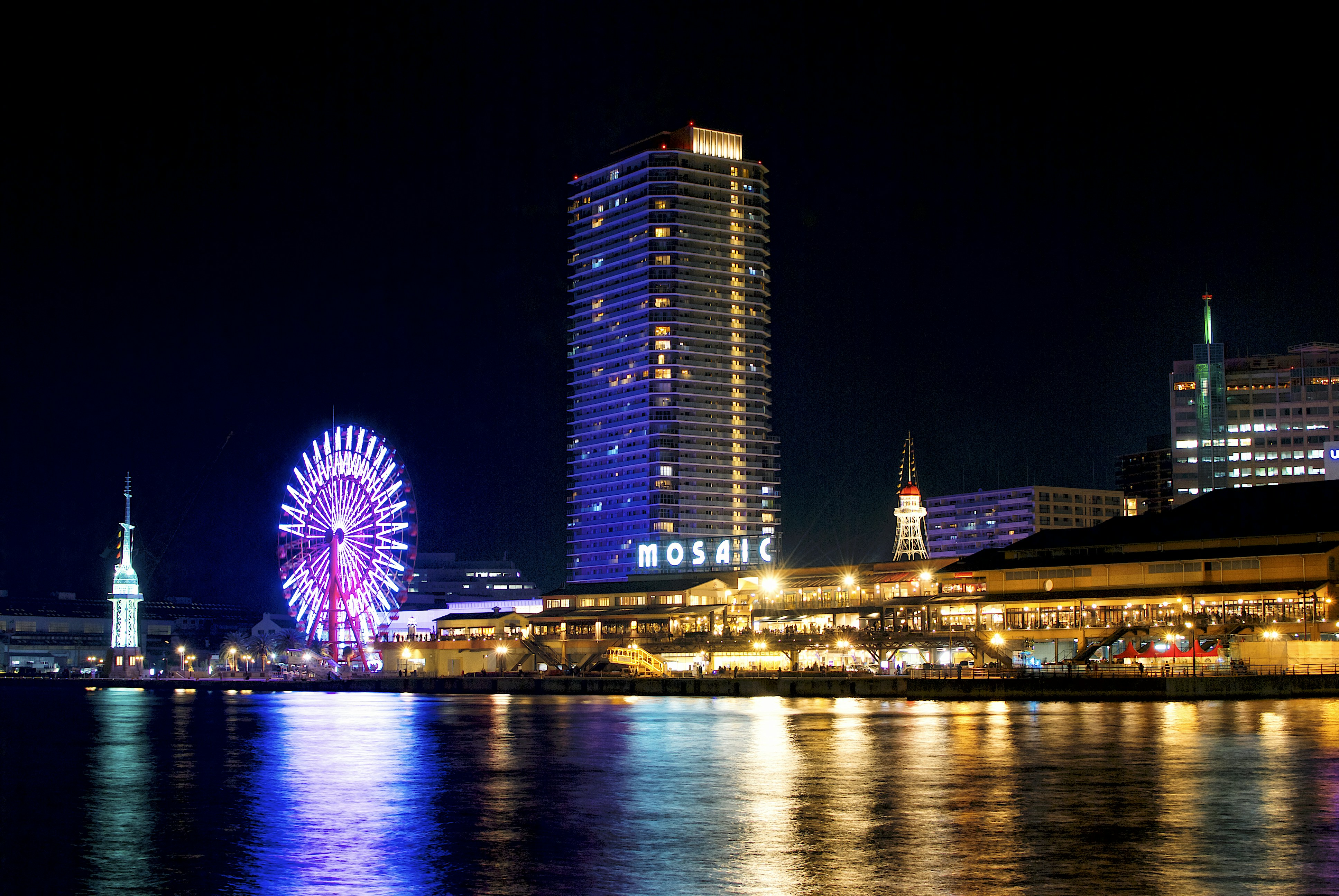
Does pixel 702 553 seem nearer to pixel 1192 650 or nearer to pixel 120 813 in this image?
pixel 1192 650

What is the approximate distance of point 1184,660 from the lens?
317 ft

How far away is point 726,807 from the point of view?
40.3 meters

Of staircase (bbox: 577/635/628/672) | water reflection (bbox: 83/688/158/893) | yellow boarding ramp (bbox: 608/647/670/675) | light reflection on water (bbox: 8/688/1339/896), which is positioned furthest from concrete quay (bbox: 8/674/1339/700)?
water reflection (bbox: 83/688/158/893)

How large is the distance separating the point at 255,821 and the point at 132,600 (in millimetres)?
160538

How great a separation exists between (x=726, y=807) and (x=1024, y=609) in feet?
254

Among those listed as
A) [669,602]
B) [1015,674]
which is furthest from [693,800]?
[669,602]

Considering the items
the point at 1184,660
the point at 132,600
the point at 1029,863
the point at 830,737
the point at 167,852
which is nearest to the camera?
the point at 1029,863

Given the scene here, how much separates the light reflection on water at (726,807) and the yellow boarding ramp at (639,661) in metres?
57.6

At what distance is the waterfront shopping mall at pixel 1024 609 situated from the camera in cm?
10019

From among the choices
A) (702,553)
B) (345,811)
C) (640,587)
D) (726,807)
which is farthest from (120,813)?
(702,553)

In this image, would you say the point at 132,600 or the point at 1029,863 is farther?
the point at 132,600

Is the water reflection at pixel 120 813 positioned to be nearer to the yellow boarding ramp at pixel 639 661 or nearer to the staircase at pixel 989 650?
the yellow boarding ramp at pixel 639 661

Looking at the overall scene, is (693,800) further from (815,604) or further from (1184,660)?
(815,604)

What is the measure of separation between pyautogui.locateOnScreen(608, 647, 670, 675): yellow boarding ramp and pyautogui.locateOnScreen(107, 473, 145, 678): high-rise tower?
83410 mm
